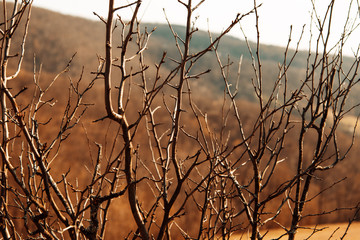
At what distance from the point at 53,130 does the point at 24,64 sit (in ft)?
33.8

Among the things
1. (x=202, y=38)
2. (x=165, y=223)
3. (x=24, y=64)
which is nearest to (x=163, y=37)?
(x=202, y=38)

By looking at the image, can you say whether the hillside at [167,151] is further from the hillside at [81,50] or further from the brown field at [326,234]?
the brown field at [326,234]

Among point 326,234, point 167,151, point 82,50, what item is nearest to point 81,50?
point 82,50

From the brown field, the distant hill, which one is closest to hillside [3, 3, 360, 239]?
the distant hill

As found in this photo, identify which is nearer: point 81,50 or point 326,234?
point 326,234

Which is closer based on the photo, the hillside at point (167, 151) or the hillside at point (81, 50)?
the hillside at point (167, 151)

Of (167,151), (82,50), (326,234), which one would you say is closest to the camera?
(167,151)

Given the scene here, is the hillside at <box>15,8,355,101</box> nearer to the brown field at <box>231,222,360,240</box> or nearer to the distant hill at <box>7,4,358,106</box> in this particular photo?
the distant hill at <box>7,4,358,106</box>

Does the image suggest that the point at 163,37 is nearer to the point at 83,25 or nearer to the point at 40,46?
the point at 83,25

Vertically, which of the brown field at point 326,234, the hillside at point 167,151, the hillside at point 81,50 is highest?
the hillside at point 81,50

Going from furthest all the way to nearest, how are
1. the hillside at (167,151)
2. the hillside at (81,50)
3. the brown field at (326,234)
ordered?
1. the hillside at (81,50)
2. the brown field at (326,234)
3. the hillside at (167,151)

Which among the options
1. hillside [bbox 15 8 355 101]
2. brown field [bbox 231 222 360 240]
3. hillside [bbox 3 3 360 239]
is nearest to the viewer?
hillside [bbox 3 3 360 239]

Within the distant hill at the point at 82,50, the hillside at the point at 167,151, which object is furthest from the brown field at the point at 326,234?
the distant hill at the point at 82,50

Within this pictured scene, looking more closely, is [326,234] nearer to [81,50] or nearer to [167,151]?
[167,151]
